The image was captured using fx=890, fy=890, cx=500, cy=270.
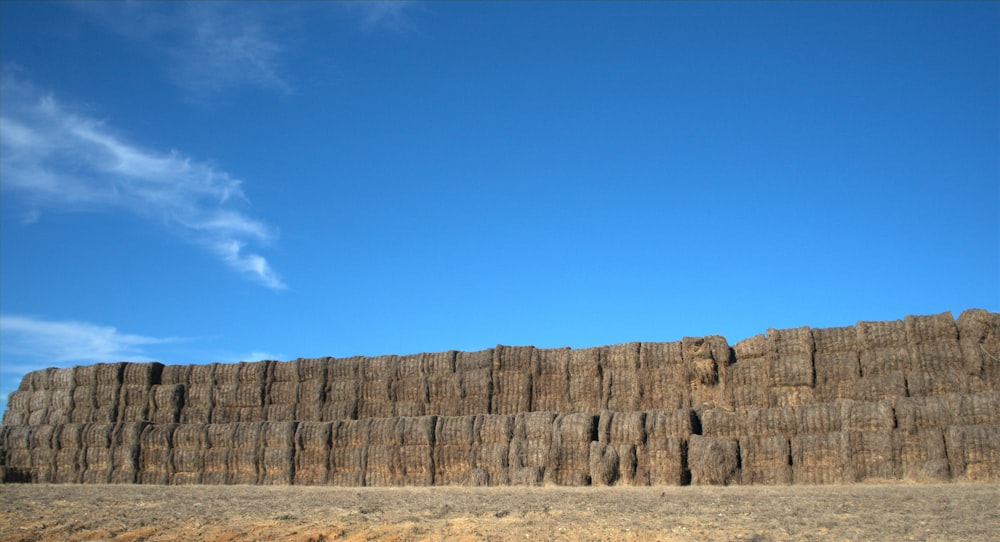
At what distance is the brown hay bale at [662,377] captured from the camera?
2102 centimetres

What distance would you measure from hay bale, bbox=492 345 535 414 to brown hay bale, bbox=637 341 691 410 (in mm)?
2969

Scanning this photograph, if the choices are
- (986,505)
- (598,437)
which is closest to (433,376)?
(598,437)

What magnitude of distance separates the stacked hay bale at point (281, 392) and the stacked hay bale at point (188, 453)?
1860 mm

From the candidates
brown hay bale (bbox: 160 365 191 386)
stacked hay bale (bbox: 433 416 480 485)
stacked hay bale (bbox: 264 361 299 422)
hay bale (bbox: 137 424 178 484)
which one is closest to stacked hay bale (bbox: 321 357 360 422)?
stacked hay bale (bbox: 264 361 299 422)

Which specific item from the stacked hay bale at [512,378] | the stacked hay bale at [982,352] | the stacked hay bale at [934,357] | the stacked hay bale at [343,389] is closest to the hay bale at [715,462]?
the stacked hay bale at [934,357]

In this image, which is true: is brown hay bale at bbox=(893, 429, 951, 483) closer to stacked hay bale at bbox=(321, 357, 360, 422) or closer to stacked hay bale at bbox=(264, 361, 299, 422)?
stacked hay bale at bbox=(321, 357, 360, 422)

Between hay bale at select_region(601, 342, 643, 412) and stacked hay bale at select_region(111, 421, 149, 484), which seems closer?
hay bale at select_region(601, 342, 643, 412)

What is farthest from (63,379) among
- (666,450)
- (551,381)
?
(666,450)

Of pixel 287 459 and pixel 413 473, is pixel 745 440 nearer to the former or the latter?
pixel 413 473

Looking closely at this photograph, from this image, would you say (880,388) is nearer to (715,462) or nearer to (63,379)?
(715,462)

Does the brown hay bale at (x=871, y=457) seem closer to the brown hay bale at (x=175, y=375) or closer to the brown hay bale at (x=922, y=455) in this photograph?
the brown hay bale at (x=922, y=455)

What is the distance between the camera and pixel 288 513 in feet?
49.7

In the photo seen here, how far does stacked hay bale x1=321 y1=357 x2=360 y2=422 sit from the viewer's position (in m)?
24.6

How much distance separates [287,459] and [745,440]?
1187 centimetres
